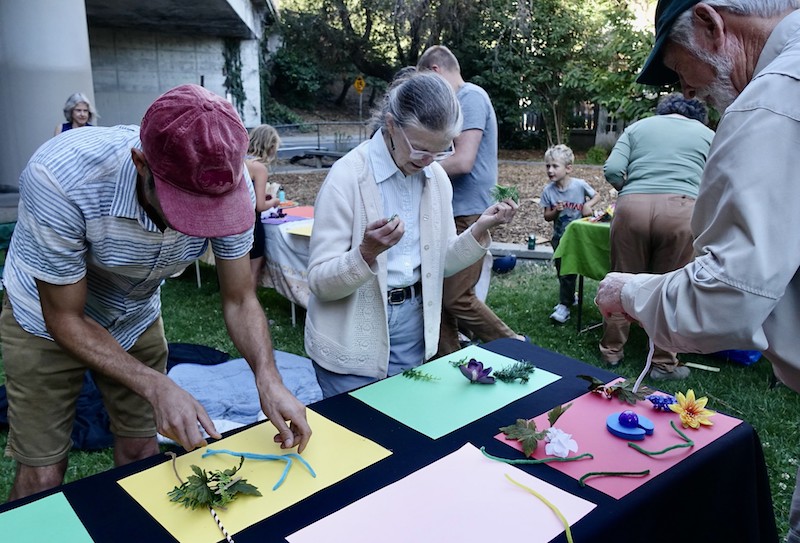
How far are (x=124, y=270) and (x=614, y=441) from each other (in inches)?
52.6

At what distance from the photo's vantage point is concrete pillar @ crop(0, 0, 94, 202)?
6391 millimetres

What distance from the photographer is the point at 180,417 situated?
4.63ft

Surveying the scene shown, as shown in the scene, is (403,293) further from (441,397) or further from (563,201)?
(563,201)

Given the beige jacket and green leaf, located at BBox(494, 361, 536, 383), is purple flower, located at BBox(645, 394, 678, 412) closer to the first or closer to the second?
green leaf, located at BBox(494, 361, 536, 383)

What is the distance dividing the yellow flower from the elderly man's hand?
36 cm

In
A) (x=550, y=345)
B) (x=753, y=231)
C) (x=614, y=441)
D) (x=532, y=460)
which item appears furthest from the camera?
(x=550, y=345)

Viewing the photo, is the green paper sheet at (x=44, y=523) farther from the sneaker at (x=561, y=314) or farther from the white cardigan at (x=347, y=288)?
the sneaker at (x=561, y=314)

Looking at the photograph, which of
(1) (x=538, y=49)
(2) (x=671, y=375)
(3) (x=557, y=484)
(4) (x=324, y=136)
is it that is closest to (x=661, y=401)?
(3) (x=557, y=484)

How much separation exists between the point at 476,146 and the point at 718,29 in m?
2.21

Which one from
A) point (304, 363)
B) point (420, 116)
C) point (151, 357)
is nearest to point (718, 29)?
point (420, 116)

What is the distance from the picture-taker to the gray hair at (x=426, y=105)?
6.29 feet

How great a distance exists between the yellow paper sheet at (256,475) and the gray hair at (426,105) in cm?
92

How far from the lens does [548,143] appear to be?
16312mm

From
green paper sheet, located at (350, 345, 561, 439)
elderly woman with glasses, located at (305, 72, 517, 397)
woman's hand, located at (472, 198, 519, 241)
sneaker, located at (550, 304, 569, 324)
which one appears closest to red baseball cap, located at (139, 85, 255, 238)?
elderly woman with glasses, located at (305, 72, 517, 397)
